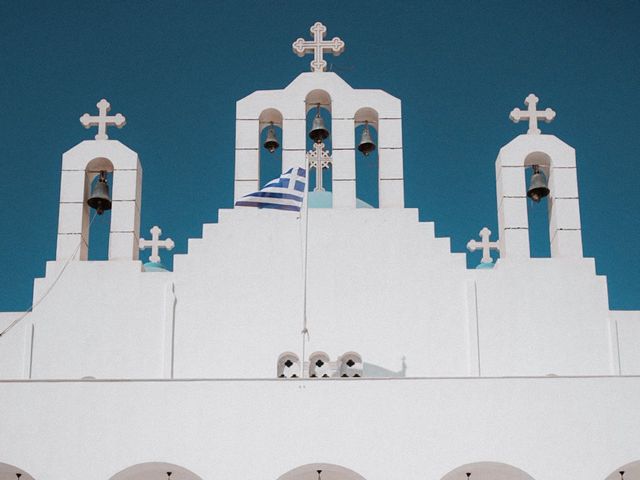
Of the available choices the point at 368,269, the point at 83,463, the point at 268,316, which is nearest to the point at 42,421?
the point at 83,463

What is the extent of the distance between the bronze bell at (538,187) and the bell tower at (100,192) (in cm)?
725

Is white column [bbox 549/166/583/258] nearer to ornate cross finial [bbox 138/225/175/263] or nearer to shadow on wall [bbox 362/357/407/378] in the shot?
shadow on wall [bbox 362/357/407/378]

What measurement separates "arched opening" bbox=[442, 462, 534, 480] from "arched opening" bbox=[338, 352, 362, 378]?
2.94m

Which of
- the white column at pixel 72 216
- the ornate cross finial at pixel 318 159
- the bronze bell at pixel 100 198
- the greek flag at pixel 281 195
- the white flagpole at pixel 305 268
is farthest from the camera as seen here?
the ornate cross finial at pixel 318 159

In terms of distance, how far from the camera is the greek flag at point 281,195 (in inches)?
905

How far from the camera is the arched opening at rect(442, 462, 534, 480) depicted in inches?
801

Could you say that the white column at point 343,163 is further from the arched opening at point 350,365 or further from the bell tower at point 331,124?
the arched opening at point 350,365

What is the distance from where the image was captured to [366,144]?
25.4 m

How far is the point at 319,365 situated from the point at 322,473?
A: 2773 mm

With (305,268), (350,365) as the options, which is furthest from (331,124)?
(350,365)

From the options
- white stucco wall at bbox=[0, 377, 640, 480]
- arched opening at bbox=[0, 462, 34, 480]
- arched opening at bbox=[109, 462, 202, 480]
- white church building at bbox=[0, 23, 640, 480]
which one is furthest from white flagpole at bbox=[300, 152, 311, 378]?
arched opening at bbox=[0, 462, 34, 480]

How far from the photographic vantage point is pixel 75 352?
23.4m

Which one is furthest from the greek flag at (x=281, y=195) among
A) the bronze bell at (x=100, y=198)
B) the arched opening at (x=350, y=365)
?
the bronze bell at (x=100, y=198)

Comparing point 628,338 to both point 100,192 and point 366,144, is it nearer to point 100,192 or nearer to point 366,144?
point 366,144
